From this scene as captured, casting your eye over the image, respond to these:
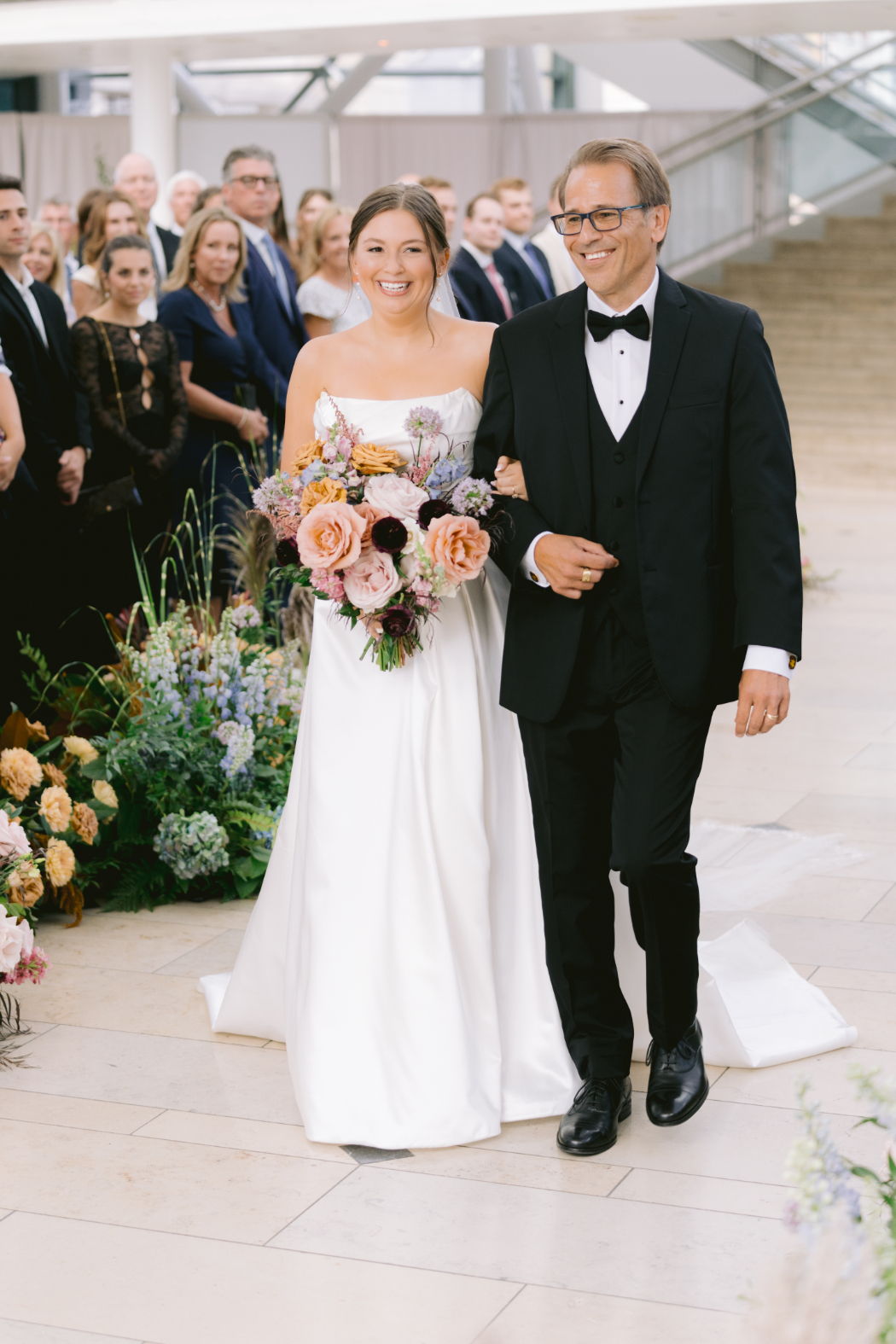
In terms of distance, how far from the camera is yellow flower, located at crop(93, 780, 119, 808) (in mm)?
4367

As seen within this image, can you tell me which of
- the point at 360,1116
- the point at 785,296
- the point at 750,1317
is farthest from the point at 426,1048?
the point at 785,296

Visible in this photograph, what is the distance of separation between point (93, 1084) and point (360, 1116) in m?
0.62

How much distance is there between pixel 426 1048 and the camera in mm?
3041

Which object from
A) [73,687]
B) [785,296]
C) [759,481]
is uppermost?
[785,296]

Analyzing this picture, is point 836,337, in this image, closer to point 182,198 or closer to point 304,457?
point 182,198

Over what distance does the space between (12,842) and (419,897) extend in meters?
1.04

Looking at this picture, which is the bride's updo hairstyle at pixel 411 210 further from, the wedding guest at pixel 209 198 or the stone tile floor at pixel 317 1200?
the wedding guest at pixel 209 198

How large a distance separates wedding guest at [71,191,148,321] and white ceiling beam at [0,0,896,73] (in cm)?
→ 578

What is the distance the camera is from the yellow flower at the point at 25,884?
140 inches

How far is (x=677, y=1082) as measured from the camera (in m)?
2.96

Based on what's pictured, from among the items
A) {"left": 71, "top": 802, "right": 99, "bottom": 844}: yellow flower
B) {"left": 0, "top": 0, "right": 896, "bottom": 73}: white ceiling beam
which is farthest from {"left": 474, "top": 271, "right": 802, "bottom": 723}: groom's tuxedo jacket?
{"left": 0, "top": 0, "right": 896, "bottom": 73}: white ceiling beam

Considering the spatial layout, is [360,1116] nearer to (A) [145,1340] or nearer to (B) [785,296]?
(A) [145,1340]

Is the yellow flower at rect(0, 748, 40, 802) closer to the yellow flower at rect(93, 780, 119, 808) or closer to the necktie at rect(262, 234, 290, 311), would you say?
the yellow flower at rect(93, 780, 119, 808)

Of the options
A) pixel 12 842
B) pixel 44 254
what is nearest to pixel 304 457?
pixel 12 842
